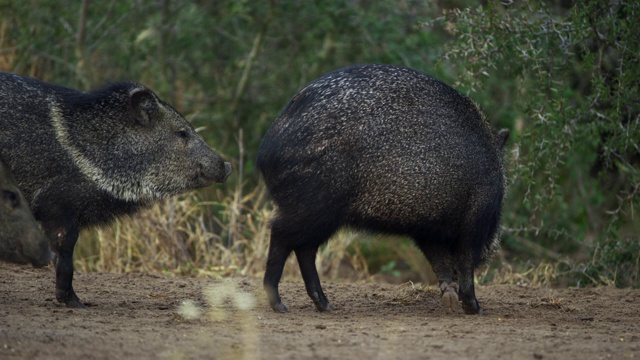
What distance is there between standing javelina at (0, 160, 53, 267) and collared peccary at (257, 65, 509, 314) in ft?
4.09

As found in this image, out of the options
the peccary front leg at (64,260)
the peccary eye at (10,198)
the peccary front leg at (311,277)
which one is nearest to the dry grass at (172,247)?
the peccary front leg at (311,277)

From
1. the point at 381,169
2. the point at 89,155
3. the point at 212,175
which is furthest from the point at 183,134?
the point at 381,169

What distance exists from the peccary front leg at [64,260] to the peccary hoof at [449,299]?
2.04 m

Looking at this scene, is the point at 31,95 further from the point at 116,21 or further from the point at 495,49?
the point at 116,21

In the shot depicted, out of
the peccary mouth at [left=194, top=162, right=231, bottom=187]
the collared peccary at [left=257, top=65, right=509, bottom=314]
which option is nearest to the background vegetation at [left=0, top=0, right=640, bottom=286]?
the collared peccary at [left=257, top=65, right=509, bottom=314]

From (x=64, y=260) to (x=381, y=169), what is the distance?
178cm

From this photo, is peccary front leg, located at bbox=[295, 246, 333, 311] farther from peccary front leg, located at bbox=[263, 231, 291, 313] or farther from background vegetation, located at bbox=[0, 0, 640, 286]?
background vegetation, located at bbox=[0, 0, 640, 286]

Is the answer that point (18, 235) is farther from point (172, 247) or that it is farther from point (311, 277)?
point (172, 247)

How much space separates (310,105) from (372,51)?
5.14 m

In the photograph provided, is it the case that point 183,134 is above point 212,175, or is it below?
above

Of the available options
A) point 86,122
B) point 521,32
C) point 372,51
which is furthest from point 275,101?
point 86,122

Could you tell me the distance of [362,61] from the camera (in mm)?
10453

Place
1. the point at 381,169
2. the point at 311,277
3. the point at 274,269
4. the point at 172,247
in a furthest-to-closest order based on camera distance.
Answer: the point at 172,247 < the point at 311,277 < the point at 274,269 < the point at 381,169

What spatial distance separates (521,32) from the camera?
6.75 m
